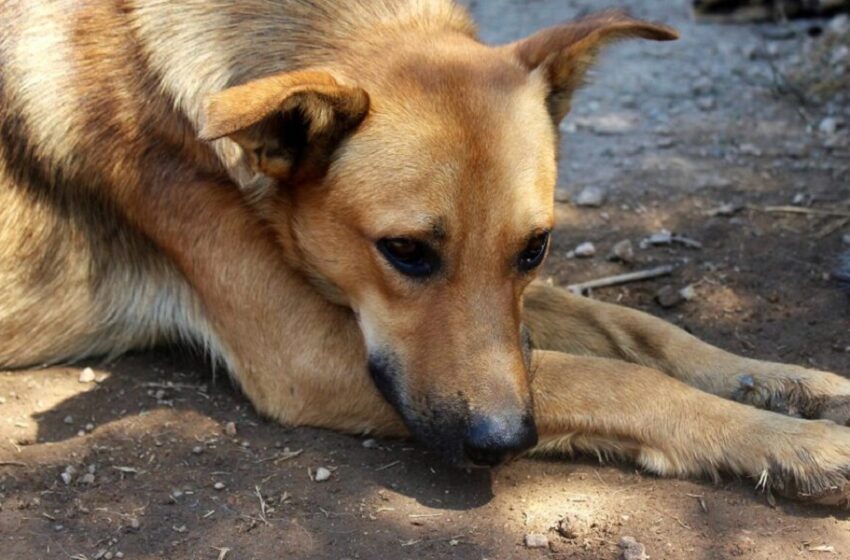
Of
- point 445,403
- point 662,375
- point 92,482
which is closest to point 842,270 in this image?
point 662,375

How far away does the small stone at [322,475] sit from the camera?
4.05 m

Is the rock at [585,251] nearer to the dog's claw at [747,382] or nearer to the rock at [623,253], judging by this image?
the rock at [623,253]

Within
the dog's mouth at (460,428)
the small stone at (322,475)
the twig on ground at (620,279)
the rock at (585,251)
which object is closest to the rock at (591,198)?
the rock at (585,251)

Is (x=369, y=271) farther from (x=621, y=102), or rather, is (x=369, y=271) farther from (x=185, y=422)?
(x=621, y=102)

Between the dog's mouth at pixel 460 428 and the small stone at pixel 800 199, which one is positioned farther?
the small stone at pixel 800 199

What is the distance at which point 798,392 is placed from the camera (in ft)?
14.2

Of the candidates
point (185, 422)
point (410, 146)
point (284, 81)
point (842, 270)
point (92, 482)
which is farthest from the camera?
point (842, 270)

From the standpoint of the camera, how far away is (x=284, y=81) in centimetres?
353

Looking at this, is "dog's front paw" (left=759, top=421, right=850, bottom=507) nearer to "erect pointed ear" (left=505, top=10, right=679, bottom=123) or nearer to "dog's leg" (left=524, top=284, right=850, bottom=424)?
"dog's leg" (left=524, top=284, right=850, bottom=424)

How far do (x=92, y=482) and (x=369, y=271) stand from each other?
4.10 ft

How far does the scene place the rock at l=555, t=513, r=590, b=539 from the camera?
12.3 feet

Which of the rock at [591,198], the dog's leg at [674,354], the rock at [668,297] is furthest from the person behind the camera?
the rock at [591,198]

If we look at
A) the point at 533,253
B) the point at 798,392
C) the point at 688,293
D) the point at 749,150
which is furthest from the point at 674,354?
the point at 749,150

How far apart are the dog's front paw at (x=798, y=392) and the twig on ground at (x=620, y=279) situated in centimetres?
109
